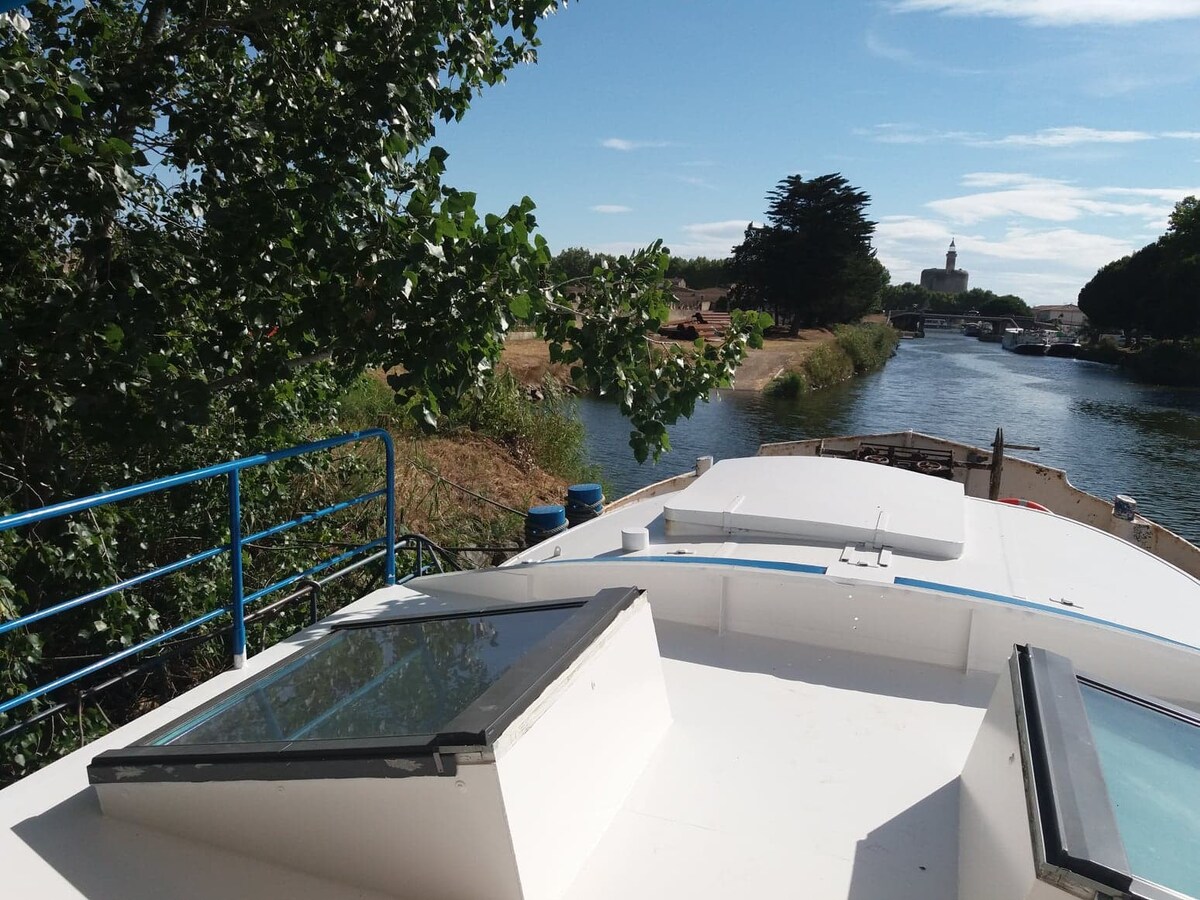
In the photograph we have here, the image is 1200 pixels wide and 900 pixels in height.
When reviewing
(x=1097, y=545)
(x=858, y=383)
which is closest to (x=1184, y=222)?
(x=858, y=383)

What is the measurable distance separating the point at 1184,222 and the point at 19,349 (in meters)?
76.4

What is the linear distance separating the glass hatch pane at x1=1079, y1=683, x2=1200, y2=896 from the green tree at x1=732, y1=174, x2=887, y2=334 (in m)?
57.1

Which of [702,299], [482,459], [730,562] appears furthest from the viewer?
[702,299]

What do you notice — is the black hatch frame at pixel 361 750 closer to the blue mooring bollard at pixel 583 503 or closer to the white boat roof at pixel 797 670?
the white boat roof at pixel 797 670

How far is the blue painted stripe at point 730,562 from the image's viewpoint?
382 cm

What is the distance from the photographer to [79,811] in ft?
7.92

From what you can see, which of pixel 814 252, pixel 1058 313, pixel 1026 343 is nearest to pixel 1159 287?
pixel 1026 343

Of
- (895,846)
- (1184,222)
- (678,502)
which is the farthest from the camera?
(1184,222)

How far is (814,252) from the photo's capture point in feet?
190

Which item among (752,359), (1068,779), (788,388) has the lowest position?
(788,388)

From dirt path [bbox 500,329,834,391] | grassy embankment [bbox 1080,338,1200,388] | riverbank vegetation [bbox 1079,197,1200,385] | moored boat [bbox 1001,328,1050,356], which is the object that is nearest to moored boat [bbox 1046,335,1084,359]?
moored boat [bbox 1001,328,1050,356]

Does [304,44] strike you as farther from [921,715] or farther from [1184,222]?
[1184,222]

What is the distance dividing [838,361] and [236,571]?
44278 millimetres

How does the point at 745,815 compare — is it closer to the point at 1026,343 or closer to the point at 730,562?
the point at 730,562
